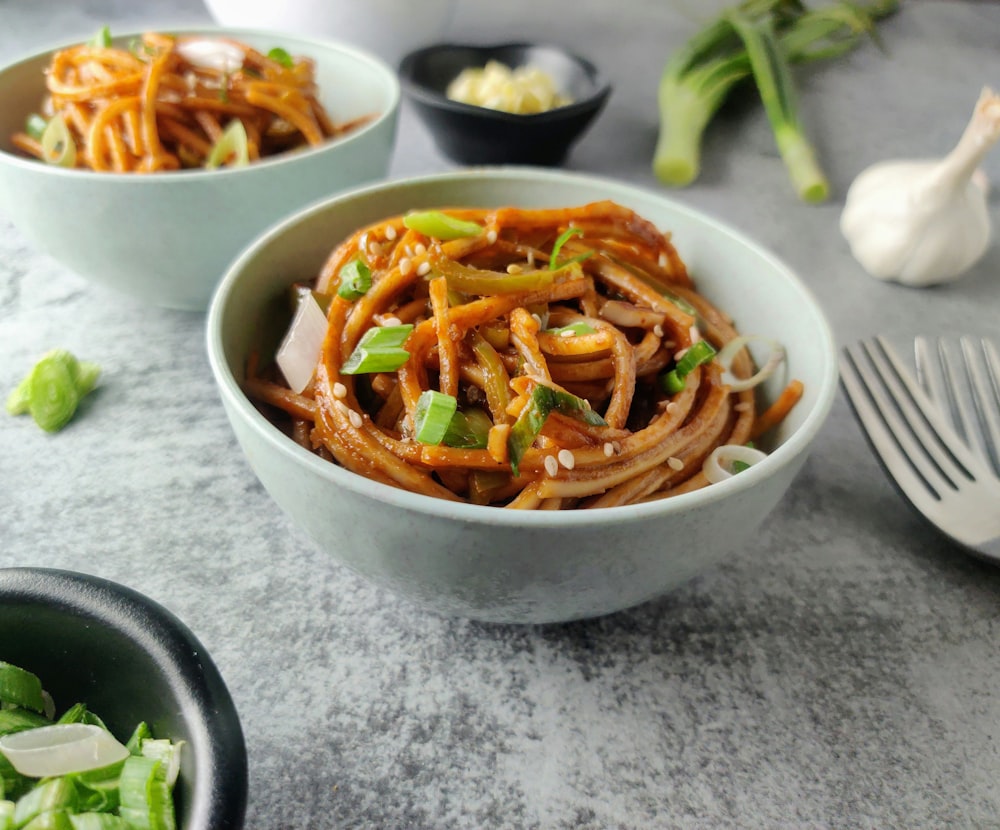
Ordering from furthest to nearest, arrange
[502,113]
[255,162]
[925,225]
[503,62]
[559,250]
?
[503,62], [502,113], [925,225], [255,162], [559,250]

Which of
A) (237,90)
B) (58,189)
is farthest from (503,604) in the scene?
(237,90)

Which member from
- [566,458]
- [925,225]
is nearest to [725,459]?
[566,458]

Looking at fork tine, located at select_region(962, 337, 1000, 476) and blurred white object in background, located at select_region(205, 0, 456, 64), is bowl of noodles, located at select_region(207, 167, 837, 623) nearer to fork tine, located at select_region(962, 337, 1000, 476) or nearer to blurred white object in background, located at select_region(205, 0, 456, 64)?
fork tine, located at select_region(962, 337, 1000, 476)

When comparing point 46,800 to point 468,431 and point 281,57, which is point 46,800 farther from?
point 281,57

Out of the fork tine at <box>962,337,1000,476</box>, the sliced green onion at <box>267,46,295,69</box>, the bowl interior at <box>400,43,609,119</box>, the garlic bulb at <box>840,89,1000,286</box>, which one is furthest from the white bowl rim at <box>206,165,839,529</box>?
the bowl interior at <box>400,43,609,119</box>

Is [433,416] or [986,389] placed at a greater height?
[433,416]

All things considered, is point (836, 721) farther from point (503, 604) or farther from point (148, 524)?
point (148, 524)
